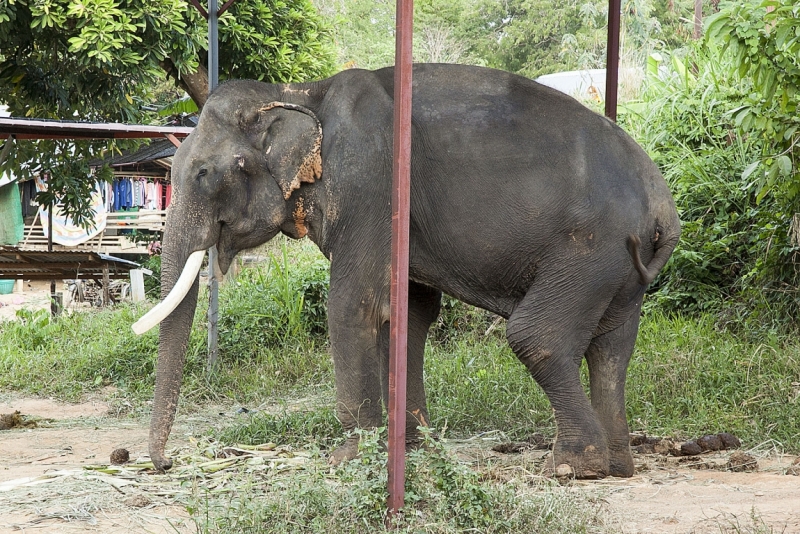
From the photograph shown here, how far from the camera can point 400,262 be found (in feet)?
12.2

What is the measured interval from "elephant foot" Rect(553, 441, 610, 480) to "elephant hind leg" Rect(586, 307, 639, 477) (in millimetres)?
308

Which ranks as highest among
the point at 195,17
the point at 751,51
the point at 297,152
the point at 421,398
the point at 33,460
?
the point at 195,17

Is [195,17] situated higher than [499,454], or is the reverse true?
[195,17]

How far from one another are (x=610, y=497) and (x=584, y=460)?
18.4 inches

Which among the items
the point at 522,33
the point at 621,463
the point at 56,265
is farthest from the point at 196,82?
the point at 522,33

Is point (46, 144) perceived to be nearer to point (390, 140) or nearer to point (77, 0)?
point (77, 0)

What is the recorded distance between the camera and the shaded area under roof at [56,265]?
1157 cm

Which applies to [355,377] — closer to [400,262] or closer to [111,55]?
[400,262]

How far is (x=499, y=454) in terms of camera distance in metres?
5.53

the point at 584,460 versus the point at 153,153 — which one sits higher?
the point at 153,153

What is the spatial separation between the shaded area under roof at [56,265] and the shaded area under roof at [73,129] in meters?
4.53

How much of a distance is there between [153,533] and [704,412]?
12.1 feet

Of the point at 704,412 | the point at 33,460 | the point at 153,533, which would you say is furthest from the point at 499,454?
the point at 33,460

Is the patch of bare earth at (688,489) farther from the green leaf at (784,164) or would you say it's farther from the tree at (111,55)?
the tree at (111,55)
